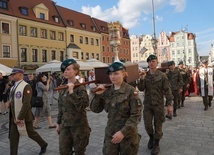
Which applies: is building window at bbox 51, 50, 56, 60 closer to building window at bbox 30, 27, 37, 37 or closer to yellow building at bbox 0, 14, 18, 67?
building window at bbox 30, 27, 37, 37

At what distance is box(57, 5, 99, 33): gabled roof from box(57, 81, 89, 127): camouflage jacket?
36.9 m

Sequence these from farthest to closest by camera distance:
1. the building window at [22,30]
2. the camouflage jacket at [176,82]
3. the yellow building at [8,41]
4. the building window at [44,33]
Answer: the building window at [44,33]
the building window at [22,30]
the yellow building at [8,41]
the camouflage jacket at [176,82]

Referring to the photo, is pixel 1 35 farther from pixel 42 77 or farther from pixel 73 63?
pixel 73 63

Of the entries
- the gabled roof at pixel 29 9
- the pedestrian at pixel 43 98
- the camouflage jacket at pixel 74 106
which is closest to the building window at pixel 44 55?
the gabled roof at pixel 29 9

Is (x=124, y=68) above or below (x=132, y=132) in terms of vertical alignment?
above

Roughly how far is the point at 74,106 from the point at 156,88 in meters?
1.98

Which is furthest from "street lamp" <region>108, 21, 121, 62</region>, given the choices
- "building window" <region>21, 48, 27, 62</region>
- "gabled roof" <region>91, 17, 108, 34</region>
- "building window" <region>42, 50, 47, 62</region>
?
"gabled roof" <region>91, 17, 108, 34</region>

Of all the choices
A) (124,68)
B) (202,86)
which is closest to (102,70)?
(124,68)

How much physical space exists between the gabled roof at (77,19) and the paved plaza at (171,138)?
111ft

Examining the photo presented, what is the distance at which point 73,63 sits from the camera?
3.19 metres

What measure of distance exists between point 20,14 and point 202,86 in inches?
1141

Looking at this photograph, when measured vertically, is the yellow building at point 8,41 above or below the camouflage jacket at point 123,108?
above

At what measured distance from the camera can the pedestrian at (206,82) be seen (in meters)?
8.80

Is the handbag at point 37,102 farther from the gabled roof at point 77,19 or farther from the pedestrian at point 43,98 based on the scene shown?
the gabled roof at point 77,19
